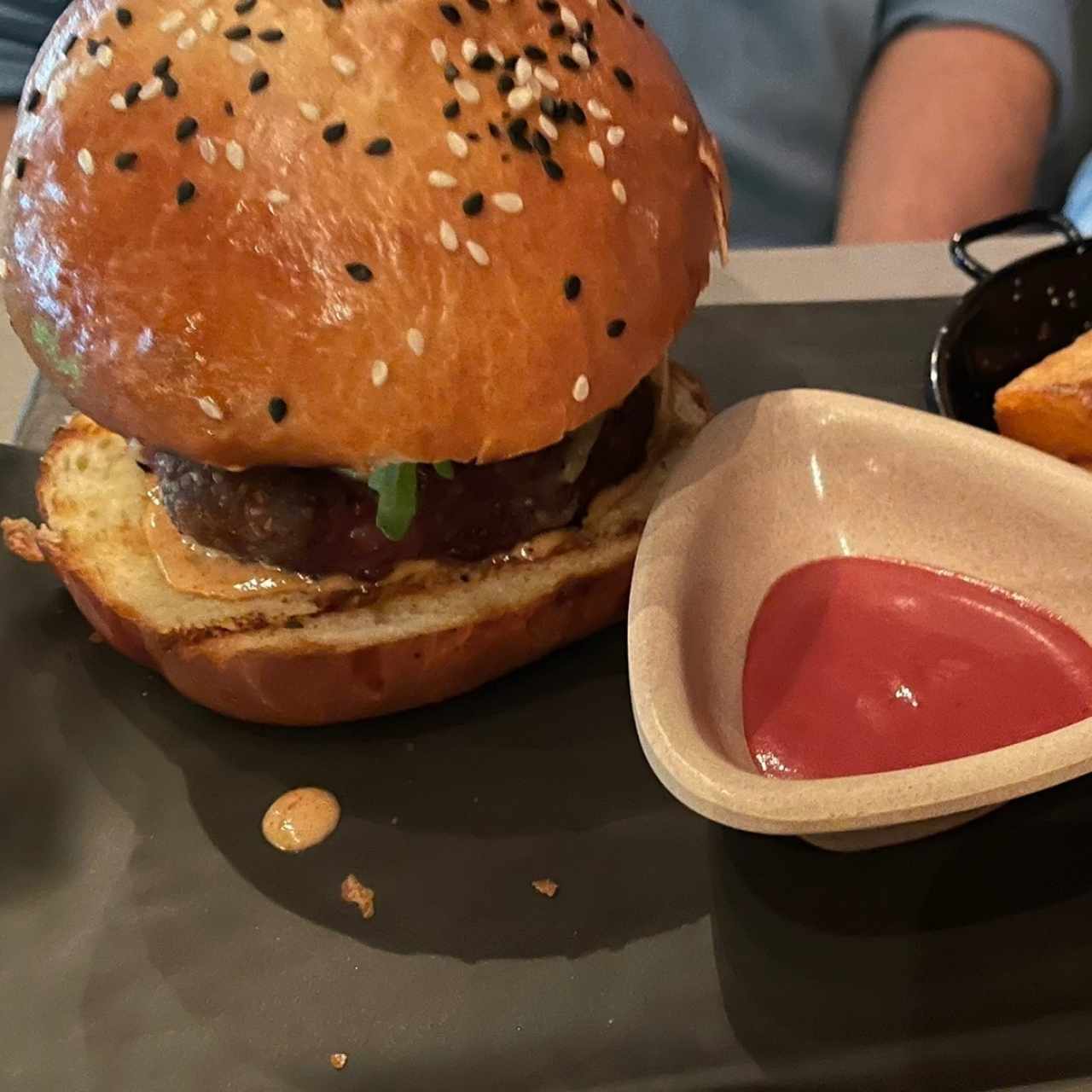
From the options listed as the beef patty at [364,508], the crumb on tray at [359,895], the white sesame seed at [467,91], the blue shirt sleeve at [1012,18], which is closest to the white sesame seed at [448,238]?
the white sesame seed at [467,91]

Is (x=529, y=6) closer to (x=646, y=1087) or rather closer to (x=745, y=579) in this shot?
(x=745, y=579)

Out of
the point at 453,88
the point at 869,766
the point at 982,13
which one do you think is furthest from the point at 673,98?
the point at 982,13

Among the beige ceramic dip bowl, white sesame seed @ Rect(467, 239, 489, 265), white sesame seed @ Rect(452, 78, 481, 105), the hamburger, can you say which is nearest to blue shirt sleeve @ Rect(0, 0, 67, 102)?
the hamburger

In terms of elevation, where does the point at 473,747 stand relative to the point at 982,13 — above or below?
below

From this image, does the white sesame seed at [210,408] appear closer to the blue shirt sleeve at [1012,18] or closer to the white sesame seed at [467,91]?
the white sesame seed at [467,91]

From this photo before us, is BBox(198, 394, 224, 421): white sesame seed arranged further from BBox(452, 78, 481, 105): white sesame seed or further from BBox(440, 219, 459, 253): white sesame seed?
BBox(452, 78, 481, 105): white sesame seed

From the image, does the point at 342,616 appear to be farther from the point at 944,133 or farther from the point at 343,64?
the point at 944,133
